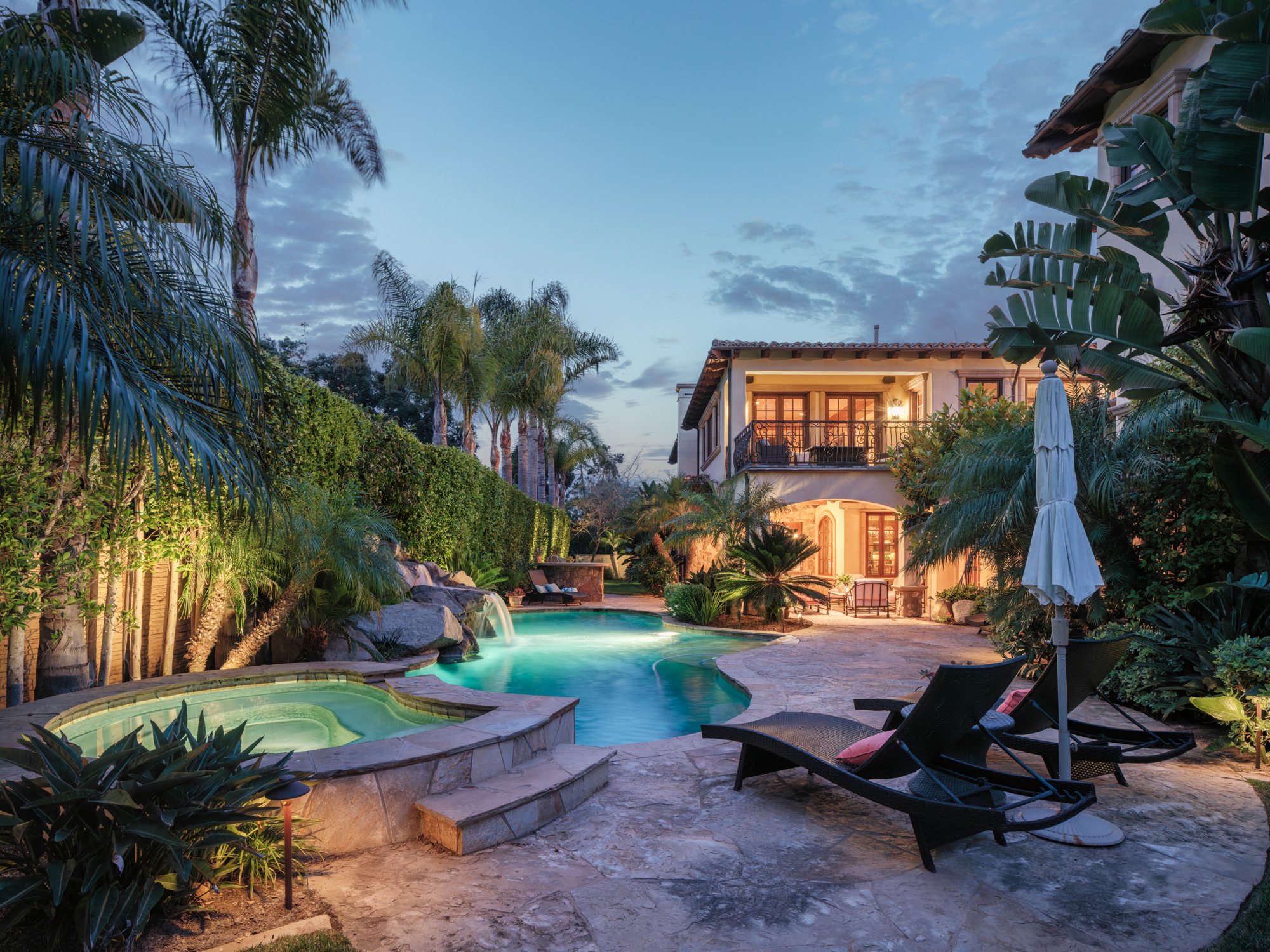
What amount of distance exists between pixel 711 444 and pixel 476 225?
13056mm

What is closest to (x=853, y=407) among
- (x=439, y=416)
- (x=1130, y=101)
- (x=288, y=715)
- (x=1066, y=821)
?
(x=1130, y=101)

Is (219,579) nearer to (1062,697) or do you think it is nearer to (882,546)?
(1062,697)

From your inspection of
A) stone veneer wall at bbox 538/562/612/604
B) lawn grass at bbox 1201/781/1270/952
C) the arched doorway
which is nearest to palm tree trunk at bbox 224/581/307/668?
lawn grass at bbox 1201/781/1270/952

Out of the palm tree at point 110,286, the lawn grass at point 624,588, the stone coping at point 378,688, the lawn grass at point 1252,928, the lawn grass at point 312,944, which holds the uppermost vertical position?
the palm tree at point 110,286

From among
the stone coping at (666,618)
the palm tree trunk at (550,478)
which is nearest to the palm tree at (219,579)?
the stone coping at (666,618)

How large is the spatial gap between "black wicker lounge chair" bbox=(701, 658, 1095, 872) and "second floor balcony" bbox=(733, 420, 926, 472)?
13839mm

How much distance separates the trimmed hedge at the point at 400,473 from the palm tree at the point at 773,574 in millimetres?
6412

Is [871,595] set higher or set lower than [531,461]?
lower

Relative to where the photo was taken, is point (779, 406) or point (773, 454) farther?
point (779, 406)

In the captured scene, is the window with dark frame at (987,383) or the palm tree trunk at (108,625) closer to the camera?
the palm tree trunk at (108,625)

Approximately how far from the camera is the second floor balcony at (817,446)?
18.4m

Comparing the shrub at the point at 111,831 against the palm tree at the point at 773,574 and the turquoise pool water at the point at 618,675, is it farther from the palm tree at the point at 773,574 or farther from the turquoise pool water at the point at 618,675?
the palm tree at the point at 773,574

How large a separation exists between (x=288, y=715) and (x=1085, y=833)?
21.4 feet

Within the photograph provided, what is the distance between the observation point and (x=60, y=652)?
588cm
